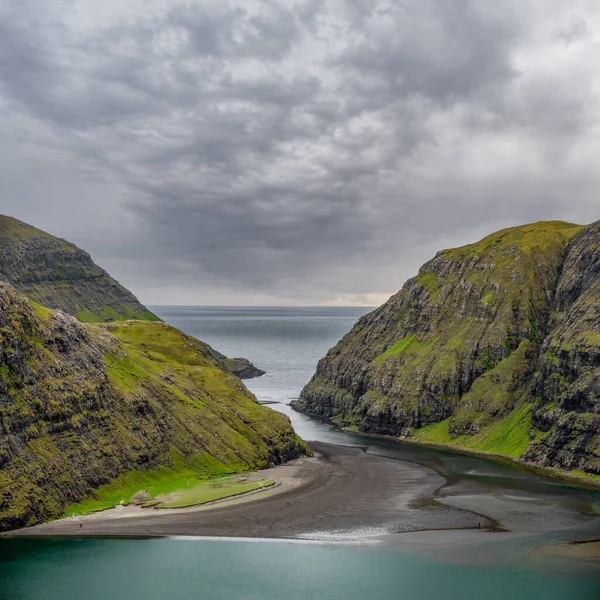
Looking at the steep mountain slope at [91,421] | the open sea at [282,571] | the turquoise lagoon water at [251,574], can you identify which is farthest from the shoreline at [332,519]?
the steep mountain slope at [91,421]

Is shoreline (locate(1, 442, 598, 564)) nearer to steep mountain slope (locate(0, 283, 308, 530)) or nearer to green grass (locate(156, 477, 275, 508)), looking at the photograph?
green grass (locate(156, 477, 275, 508))

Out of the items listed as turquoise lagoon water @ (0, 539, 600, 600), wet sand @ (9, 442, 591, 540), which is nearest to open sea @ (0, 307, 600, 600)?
turquoise lagoon water @ (0, 539, 600, 600)

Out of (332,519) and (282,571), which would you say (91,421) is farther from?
(282,571)

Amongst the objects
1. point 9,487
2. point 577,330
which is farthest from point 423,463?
point 9,487

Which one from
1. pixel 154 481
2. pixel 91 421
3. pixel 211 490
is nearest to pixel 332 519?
pixel 211 490

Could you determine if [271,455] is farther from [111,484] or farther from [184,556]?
[184,556]

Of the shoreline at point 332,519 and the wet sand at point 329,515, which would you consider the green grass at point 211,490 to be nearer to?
the shoreline at point 332,519

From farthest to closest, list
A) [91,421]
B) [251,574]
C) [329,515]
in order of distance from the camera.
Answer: [91,421] < [329,515] < [251,574]
